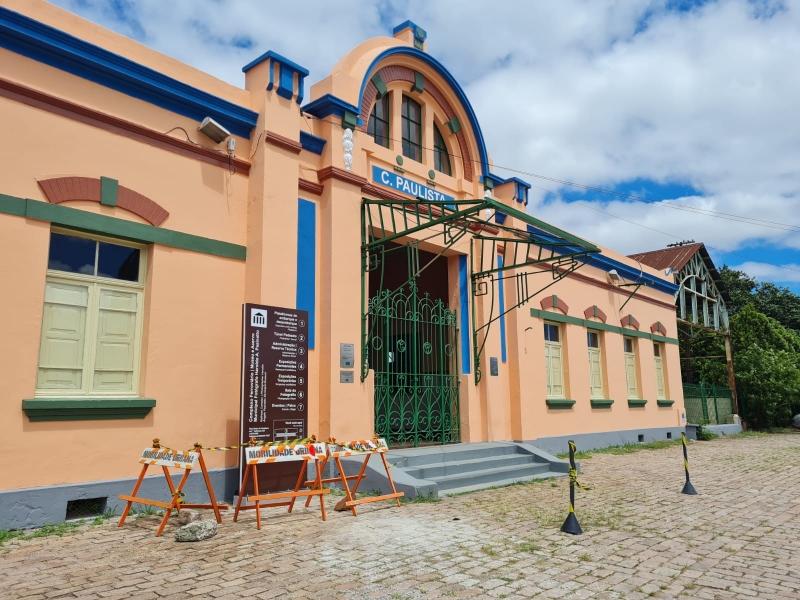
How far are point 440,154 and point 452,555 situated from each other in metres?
9.08

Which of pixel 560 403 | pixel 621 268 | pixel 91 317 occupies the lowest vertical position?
pixel 560 403

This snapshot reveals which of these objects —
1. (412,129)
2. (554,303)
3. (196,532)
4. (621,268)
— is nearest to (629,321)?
(621,268)

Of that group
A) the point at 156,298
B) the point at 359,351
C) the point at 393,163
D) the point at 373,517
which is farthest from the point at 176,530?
the point at 393,163

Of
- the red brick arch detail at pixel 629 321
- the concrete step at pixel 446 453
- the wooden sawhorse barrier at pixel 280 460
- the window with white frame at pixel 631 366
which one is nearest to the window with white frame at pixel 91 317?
the wooden sawhorse barrier at pixel 280 460

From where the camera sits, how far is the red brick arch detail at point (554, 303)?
1455 centimetres

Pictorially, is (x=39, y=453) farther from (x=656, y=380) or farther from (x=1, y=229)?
(x=656, y=380)

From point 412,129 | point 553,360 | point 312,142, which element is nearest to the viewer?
point 312,142

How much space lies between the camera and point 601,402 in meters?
15.8

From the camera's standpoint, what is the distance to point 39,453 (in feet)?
21.1

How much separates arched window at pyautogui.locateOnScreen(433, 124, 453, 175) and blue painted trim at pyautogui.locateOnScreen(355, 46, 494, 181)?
0.71m

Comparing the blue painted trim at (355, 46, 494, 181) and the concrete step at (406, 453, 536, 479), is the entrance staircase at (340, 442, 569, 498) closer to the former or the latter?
the concrete step at (406, 453, 536, 479)

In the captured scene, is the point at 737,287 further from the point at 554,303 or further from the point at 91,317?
the point at 91,317

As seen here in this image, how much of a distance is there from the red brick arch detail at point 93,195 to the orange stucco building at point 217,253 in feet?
0.06

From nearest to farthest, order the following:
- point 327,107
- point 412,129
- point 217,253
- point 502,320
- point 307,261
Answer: point 217,253 < point 307,261 < point 327,107 < point 412,129 < point 502,320
